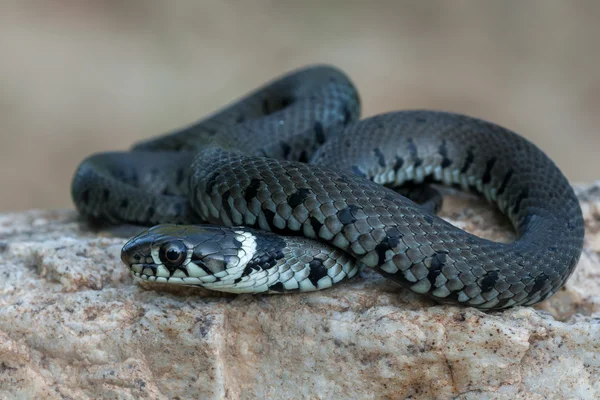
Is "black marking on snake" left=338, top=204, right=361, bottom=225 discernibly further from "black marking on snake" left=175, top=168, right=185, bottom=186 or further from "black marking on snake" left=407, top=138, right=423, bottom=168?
"black marking on snake" left=175, top=168, right=185, bottom=186

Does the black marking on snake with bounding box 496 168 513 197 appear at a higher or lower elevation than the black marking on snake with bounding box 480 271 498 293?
higher

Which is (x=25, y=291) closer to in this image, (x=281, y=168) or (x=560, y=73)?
(x=281, y=168)

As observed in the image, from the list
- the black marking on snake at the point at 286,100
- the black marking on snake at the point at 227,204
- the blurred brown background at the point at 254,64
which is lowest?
the blurred brown background at the point at 254,64

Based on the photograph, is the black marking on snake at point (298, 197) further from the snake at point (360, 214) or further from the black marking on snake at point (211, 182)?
the black marking on snake at point (211, 182)

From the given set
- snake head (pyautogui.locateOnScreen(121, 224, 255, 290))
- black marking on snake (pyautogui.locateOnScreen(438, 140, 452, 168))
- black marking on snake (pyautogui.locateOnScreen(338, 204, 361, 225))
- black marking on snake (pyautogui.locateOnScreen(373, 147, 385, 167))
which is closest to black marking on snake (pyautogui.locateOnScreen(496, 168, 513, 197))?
black marking on snake (pyautogui.locateOnScreen(438, 140, 452, 168))

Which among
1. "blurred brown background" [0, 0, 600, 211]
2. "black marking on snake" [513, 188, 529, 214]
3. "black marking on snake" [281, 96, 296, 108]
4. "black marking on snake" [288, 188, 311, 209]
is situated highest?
"black marking on snake" [288, 188, 311, 209]

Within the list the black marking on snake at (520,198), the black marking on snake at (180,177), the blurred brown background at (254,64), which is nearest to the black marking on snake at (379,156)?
the black marking on snake at (520,198)
